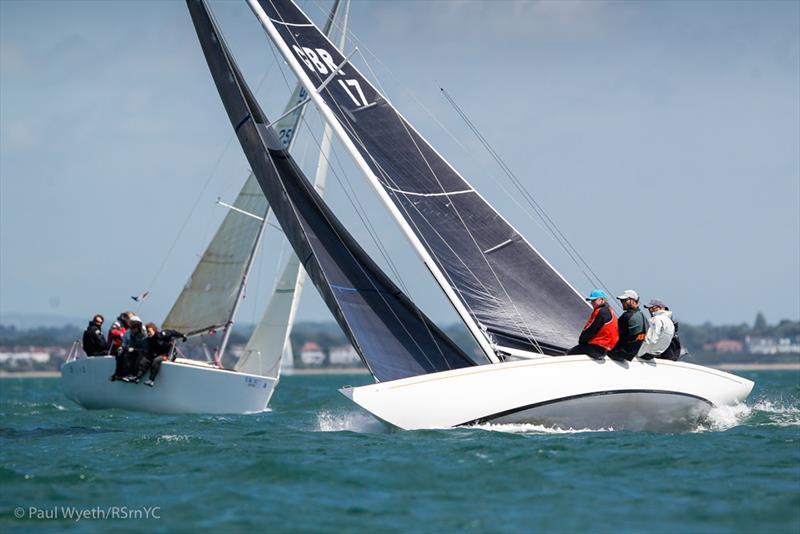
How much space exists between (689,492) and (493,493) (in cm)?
139

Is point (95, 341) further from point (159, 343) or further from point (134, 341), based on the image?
point (159, 343)

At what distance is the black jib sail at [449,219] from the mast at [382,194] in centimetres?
3

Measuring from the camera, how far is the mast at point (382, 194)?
12.9 m

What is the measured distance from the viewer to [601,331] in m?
12.1

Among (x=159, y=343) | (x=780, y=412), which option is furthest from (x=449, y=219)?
(x=159, y=343)

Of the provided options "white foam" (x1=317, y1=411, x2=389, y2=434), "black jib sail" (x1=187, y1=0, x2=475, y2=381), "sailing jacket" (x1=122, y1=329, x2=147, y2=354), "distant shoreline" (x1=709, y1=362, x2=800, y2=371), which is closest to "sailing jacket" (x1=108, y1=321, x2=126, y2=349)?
"sailing jacket" (x1=122, y1=329, x2=147, y2=354)

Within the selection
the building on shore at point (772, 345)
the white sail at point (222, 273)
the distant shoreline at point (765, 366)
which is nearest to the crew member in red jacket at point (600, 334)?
the white sail at point (222, 273)

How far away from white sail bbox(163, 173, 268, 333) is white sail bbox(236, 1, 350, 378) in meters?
0.75

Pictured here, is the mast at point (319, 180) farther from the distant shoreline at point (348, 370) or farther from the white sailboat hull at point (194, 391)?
the distant shoreline at point (348, 370)

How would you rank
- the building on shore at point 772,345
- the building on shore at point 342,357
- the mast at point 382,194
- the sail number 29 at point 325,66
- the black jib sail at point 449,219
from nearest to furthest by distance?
the mast at point 382,194 < the black jib sail at point 449,219 < the sail number 29 at point 325,66 < the building on shore at point 342,357 < the building on shore at point 772,345

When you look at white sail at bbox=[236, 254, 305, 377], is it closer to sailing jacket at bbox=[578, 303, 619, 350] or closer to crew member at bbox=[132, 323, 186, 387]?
crew member at bbox=[132, 323, 186, 387]

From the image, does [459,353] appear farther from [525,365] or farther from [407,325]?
[525,365]

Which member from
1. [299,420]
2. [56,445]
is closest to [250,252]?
[299,420]

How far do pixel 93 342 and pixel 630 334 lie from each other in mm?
11551
